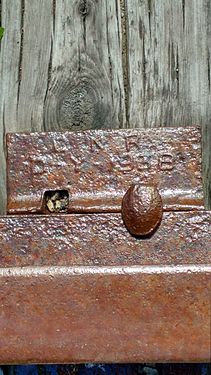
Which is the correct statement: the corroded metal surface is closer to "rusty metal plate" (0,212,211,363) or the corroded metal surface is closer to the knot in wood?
"rusty metal plate" (0,212,211,363)

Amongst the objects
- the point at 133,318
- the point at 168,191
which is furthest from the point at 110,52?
the point at 133,318

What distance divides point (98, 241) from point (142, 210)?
0.35 feet

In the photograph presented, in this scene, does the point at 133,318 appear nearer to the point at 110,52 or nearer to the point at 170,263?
the point at 170,263

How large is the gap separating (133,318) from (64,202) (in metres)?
0.34

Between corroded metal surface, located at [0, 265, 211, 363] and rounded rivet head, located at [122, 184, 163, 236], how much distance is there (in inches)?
5.2

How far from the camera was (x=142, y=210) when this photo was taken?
1.65m

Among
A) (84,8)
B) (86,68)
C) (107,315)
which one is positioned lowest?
(107,315)

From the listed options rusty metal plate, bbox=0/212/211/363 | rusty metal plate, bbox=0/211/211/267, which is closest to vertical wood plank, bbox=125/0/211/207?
rusty metal plate, bbox=0/211/211/267

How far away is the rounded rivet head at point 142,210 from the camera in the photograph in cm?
165

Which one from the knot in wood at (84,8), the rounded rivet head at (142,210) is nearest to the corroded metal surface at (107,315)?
the rounded rivet head at (142,210)

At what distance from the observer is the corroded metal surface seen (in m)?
1.52

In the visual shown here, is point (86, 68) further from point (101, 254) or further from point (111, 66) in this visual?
point (101, 254)

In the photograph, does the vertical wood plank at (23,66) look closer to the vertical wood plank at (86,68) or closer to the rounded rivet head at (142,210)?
the vertical wood plank at (86,68)

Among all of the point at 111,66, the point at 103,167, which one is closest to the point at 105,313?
the point at 103,167
